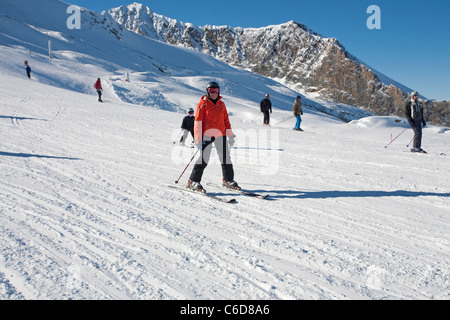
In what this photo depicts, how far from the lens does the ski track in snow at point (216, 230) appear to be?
237 centimetres

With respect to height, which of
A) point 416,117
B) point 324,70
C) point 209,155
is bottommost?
point 209,155

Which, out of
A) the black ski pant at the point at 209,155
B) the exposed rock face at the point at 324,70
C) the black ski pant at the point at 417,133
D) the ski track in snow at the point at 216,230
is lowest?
the ski track in snow at the point at 216,230

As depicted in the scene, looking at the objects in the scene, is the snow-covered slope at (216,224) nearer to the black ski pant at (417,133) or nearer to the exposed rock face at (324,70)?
the black ski pant at (417,133)

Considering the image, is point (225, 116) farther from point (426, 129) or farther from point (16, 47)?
point (16, 47)

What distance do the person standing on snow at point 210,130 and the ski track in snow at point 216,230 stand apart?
0.43 m

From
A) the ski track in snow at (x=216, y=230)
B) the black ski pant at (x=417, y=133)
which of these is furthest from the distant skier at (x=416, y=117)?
the ski track in snow at (x=216, y=230)

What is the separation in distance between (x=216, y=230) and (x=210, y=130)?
1827 millimetres

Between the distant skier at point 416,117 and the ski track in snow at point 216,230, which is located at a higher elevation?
the distant skier at point 416,117

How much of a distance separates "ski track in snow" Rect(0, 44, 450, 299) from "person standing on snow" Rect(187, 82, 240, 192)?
1.42ft

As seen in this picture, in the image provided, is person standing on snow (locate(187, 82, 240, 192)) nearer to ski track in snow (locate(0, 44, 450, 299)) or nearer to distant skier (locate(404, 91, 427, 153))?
ski track in snow (locate(0, 44, 450, 299))

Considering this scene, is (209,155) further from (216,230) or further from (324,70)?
(324,70)

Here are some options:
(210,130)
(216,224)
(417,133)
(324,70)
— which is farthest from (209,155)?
(324,70)

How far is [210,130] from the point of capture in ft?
15.4

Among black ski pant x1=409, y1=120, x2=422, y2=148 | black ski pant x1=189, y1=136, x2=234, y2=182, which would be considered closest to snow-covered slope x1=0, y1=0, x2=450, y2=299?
black ski pant x1=189, y1=136, x2=234, y2=182
